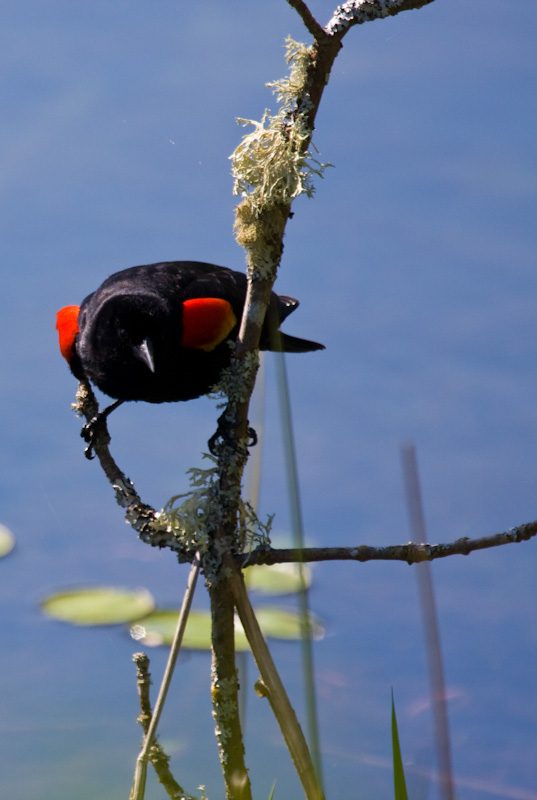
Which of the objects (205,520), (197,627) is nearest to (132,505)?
(205,520)

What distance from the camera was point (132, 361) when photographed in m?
1.67

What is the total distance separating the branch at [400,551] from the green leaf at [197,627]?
1280mm

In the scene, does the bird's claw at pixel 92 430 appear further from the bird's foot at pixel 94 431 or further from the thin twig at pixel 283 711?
the thin twig at pixel 283 711

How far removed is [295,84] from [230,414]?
472 mm

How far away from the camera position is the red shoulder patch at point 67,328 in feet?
5.71

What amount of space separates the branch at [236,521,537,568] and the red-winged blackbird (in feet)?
2.02

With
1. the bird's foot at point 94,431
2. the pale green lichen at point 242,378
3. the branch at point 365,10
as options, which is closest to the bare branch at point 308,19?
the branch at point 365,10

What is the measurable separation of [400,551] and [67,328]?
1.08 meters

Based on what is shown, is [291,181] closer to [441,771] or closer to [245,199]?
[245,199]

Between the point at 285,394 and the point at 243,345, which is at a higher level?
A: the point at 243,345

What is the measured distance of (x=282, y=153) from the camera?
3.56ft

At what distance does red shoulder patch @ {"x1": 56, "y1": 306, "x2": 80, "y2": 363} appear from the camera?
5.71 feet

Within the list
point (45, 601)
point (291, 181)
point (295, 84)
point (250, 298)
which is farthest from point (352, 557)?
point (45, 601)

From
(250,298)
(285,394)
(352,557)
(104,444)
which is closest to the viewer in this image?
(285,394)
